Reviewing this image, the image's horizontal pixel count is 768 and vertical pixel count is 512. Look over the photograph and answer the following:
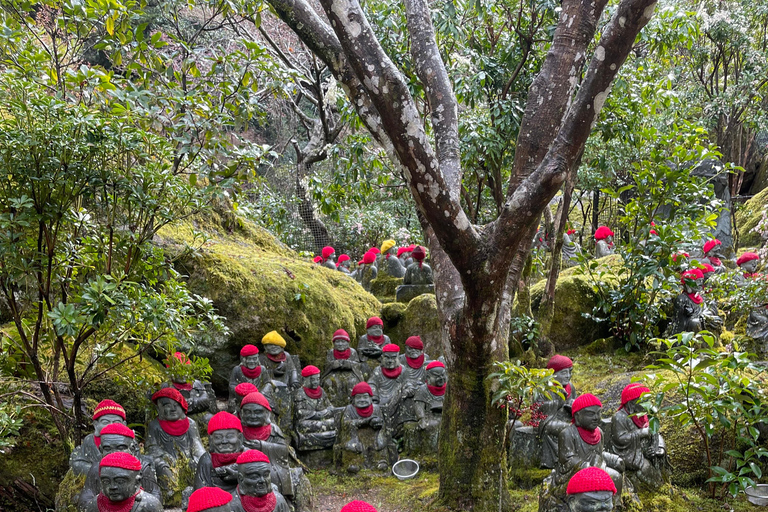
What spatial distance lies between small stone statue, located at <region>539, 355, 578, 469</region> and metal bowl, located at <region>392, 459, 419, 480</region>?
1.38 m

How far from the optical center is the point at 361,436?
653 centimetres

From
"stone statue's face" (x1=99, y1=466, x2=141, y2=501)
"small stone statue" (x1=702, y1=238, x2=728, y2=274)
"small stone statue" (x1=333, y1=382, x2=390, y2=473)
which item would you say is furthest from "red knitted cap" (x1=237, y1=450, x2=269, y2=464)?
"small stone statue" (x1=702, y1=238, x2=728, y2=274)

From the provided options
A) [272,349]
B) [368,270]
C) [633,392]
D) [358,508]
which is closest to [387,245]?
[368,270]

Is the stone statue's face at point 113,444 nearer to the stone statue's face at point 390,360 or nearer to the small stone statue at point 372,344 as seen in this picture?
the stone statue's face at point 390,360

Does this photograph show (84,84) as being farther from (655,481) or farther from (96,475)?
(655,481)

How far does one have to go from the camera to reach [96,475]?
14.1 feet

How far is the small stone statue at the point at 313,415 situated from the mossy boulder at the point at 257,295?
114 cm

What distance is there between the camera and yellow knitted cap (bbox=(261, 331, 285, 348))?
742cm

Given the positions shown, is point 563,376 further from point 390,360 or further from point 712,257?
point 712,257

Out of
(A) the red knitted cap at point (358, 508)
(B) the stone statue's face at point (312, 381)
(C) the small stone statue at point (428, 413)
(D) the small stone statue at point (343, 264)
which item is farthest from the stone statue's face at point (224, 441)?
(D) the small stone statue at point (343, 264)

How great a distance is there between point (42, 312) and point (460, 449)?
3544mm

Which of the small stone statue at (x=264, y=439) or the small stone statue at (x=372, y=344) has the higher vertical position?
the small stone statue at (x=372, y=344)

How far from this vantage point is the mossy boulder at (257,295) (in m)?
7.72

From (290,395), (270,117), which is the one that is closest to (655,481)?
(290,395)
